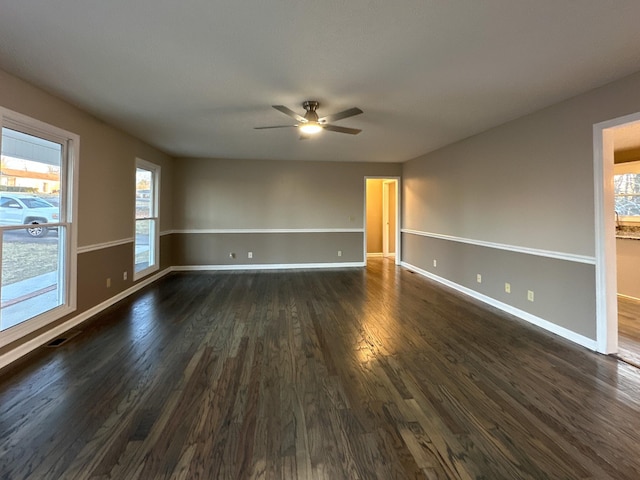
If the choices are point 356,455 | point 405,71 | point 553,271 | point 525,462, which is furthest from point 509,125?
point 356,455

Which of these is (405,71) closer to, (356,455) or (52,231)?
(356,455)

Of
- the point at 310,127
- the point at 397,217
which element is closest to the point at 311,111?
the point at 310,127

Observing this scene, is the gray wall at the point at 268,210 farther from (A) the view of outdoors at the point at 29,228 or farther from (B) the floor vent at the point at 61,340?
(B) the floor vent at the point at 61,340

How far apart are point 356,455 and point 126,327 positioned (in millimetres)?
2944

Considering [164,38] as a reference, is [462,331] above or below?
below

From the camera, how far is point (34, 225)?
289cm

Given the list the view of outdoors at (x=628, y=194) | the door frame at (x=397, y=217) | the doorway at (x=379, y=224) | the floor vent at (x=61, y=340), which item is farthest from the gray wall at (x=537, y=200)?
the floor vent at (x=61, y=340)

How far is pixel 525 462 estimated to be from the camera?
5.05 ft

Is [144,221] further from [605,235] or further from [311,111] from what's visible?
[605,235]

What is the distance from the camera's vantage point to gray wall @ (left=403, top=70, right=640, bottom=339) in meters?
2.92

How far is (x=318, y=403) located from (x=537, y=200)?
10.7 ft

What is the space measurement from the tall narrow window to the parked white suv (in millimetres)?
1991

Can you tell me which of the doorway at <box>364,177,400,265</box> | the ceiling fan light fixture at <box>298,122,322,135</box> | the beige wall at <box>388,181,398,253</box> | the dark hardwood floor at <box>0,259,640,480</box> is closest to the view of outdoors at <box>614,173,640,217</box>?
the dark hardwood floor at <box>0,259,640,480</box>

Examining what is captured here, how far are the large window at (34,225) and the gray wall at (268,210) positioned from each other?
10.7 ft
